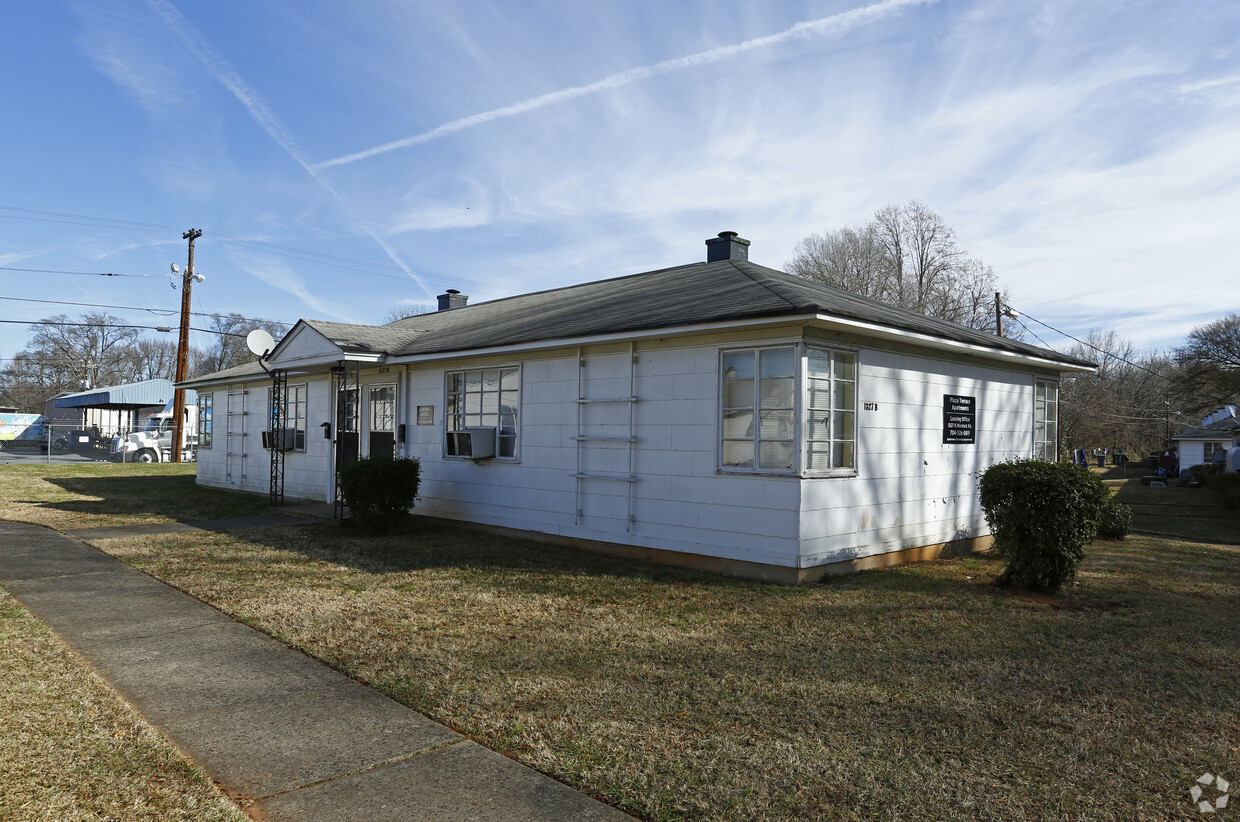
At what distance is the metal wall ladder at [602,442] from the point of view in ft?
28.9

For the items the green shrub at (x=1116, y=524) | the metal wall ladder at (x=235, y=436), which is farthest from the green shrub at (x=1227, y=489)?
the metal wall ladder at (x=235, y=436)

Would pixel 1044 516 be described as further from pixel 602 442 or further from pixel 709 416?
pixel 602 442

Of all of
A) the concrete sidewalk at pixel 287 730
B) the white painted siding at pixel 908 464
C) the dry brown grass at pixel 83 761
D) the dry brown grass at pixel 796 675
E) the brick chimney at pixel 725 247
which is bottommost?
the concrete sidewalk at pixel 287 730

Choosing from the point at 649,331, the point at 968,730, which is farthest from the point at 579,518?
the point at 968,730

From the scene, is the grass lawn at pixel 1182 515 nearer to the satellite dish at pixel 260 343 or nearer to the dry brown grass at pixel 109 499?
the satellite dish at pixel 260 343

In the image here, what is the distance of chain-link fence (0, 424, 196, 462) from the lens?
99.2 feet

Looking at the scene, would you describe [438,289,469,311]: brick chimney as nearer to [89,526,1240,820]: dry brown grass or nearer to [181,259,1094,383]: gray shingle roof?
[181,259,1094,383]: gray shingle roof

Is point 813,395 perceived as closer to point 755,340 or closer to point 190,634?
point 755,340

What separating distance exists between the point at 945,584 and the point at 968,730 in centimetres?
416

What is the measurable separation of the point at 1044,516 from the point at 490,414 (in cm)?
693

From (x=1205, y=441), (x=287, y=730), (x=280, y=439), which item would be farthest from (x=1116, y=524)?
(x=1205, y=441)

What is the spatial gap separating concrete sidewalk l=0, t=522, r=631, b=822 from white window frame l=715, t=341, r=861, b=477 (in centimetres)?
449

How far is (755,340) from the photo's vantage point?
7777 mm

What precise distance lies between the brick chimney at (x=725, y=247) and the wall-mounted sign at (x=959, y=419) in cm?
421
